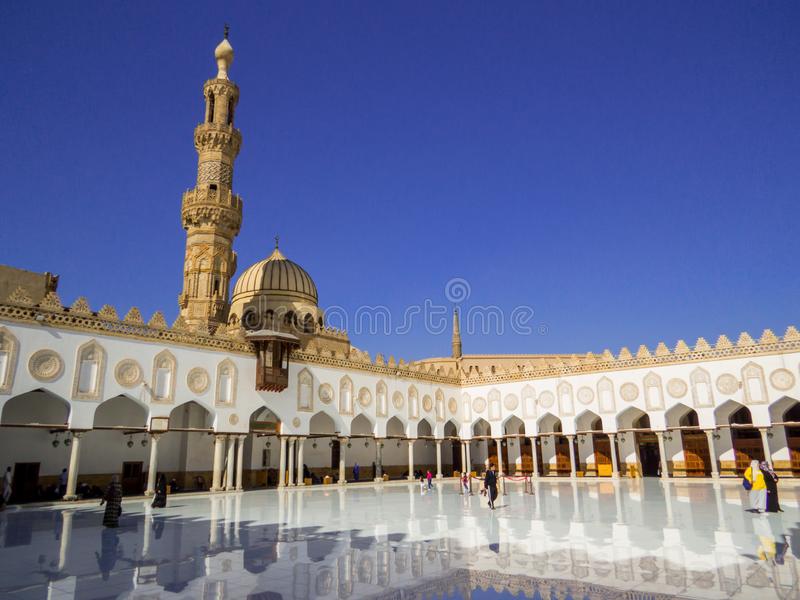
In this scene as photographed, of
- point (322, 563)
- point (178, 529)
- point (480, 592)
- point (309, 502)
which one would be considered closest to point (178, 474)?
point (309, 502)

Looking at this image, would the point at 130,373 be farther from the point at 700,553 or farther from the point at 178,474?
the point at 700,553

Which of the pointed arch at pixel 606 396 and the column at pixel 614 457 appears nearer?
the column at pixel 614 457

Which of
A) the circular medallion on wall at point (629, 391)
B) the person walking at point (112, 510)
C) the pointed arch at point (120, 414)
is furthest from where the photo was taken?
the circular medallion on wall at point (629, 391)

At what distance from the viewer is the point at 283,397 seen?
2461cm

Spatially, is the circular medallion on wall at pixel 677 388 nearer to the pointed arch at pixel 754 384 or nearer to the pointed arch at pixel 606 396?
the pointed arch at pixel 754 384

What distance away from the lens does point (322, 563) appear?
759cm

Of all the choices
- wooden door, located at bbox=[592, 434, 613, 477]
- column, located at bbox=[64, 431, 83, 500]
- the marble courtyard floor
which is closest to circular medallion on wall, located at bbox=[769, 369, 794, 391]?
wooden door, located at bbox=[592, 434, 613, 477]

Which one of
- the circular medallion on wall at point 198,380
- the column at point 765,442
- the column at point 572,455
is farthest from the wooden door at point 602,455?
the circular medallion on wall at point 198,380

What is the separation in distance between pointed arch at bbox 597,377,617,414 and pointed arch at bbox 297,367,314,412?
14.5 meters

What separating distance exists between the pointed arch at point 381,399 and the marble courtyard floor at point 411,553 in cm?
1497

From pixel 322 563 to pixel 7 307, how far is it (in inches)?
582

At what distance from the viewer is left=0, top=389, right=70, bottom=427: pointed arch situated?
19.1 metres

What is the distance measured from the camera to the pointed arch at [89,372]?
18.3 m

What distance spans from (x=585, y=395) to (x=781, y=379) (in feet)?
28.3
